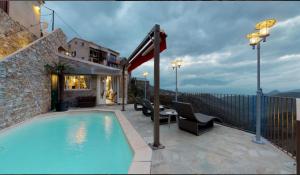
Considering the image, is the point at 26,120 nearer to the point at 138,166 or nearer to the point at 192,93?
the point at 138,166

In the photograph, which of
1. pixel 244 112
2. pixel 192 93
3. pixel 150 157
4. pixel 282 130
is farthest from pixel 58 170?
pixel 192 93

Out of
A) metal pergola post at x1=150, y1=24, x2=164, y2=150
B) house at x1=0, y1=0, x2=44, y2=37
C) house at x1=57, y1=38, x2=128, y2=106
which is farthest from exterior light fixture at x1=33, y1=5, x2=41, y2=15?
metal pergola post at x1=150, y1=24, x2=164, y2=150

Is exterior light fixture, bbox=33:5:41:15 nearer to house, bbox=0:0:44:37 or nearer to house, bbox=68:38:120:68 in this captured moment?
house, bbox=0:0:44:37

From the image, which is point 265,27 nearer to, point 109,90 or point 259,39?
point 259,39

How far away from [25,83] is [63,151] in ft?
18.3

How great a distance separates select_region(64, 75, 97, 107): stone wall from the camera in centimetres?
1206

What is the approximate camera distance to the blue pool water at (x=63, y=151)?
3.19 m

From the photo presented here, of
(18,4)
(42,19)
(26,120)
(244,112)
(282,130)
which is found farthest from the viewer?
(42,19)

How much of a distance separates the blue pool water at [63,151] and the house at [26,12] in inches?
384

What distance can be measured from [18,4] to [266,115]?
58.3ft

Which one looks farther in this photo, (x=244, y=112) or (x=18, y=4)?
(x=18, y=4)

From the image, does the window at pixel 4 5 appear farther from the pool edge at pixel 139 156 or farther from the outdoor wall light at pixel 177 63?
the pool edge at pixel 139 156

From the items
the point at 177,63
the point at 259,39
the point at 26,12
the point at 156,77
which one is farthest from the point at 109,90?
the point at 259,39

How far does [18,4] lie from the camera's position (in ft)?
39.4
